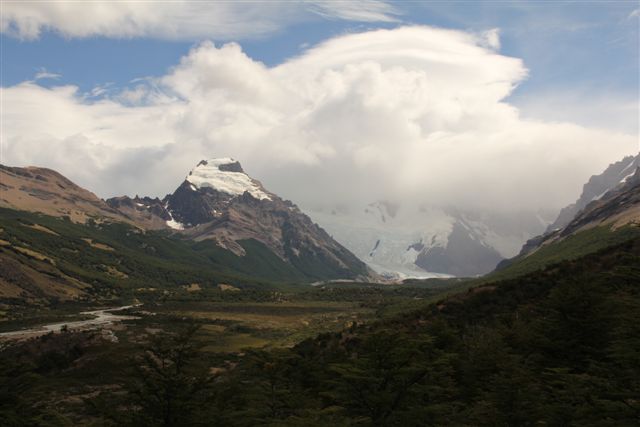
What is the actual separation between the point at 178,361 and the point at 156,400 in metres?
2.38

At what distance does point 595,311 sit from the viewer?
43125mm

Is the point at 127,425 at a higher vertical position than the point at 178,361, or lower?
lower

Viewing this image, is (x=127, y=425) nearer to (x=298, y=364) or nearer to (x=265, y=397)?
(x=265, y=397)

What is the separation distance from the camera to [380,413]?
103 feet

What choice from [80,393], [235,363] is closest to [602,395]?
[80,393]

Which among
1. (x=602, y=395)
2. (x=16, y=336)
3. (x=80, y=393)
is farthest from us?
(x=16, y=336)

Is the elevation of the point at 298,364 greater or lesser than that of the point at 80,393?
greater

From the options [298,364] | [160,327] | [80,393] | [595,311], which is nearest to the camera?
[595,311]

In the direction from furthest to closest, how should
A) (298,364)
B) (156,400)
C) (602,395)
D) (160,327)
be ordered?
(160,327)
(298,364)
(156,400)
(602,395)

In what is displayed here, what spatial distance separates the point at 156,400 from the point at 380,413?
39.8ft

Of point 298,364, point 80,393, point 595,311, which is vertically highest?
point 595,311

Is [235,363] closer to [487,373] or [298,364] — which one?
[298,364]

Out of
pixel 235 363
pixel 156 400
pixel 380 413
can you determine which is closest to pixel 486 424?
pixel 380 413

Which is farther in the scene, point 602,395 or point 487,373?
point 487,373
